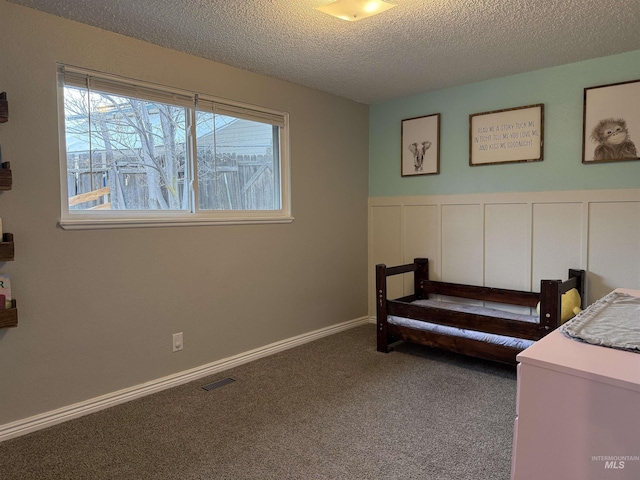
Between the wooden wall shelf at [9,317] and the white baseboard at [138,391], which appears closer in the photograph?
the wooden wall shelf at [9,317]

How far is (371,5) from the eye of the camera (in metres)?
2.01

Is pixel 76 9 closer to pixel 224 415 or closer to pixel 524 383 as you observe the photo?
pixel 224 415

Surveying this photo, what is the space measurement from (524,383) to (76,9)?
8.25 ft

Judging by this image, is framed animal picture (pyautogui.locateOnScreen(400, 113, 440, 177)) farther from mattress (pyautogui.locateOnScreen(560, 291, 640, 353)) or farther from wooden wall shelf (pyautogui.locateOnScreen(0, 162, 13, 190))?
wooden wall shelf (pyautogui.locateOnScreen(0, 162, 13, 190))

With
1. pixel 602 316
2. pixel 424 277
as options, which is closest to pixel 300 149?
pixel 424 277

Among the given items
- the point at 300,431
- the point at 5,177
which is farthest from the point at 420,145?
the point at 5,177

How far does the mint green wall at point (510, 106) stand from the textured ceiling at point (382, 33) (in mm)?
123

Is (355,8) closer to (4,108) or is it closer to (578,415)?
(4,108)

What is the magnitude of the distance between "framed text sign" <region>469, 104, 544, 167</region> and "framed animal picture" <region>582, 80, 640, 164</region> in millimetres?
299

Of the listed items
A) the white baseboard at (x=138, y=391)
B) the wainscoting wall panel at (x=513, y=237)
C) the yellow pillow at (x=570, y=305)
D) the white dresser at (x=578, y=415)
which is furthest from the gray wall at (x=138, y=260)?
the white dresser at (x=578, y=415)

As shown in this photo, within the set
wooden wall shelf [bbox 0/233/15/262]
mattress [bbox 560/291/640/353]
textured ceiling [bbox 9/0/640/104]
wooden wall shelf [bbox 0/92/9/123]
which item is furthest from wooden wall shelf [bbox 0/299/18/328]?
mattress [bbox 560/291/640/353]

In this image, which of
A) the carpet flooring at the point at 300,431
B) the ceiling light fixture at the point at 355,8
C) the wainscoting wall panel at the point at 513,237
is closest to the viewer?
the carpet flooring at the point at 300,431

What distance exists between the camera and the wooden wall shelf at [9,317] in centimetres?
204

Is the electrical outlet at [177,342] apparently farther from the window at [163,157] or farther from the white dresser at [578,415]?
the white dresser at [578,415]
